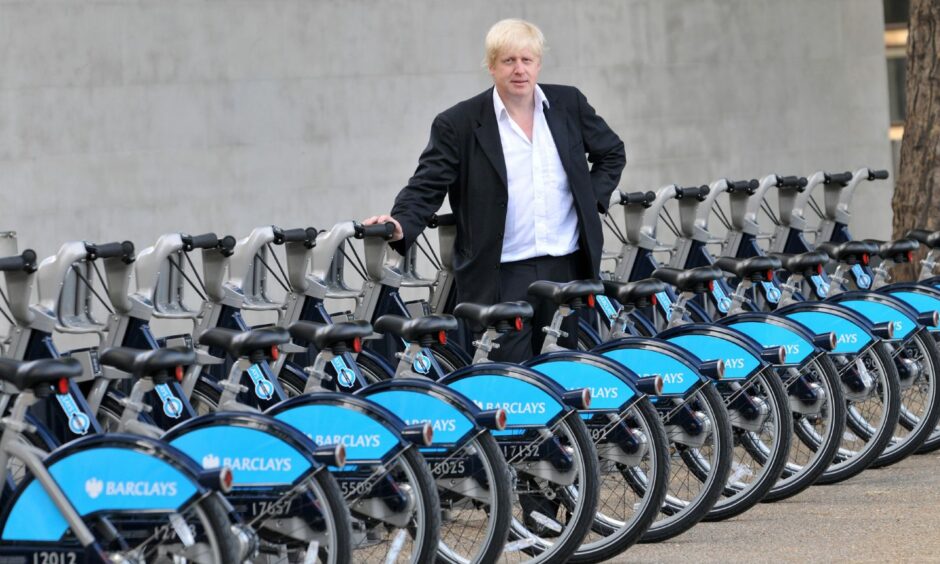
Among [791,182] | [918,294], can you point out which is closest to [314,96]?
[791,182]

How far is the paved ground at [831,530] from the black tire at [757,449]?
0.07 metres

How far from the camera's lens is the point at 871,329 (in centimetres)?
628

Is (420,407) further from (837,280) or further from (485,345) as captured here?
(837,280)

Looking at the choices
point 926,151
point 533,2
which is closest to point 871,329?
point 926,151

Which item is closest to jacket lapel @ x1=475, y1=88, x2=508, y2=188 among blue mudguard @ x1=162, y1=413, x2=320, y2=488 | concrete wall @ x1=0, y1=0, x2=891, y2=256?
blue mudguard @ x1=162, y1=413, x2=320, y2=488

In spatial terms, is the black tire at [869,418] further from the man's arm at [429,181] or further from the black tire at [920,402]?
the man's arm at [429,181]

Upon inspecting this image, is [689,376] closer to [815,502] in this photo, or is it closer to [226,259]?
[815,502]

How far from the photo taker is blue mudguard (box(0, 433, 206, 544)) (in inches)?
148

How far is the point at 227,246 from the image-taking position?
5.53 metres

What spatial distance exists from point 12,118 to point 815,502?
15.1ft

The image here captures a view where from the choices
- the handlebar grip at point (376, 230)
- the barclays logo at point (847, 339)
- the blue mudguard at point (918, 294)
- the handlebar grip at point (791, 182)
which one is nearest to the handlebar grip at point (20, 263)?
the handlebar grip at point (376, 230)

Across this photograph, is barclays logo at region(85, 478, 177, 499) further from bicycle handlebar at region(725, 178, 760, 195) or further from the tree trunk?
the tree trunk

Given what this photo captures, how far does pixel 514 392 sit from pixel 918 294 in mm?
2601

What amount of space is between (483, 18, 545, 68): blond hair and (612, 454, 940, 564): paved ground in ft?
5.10
